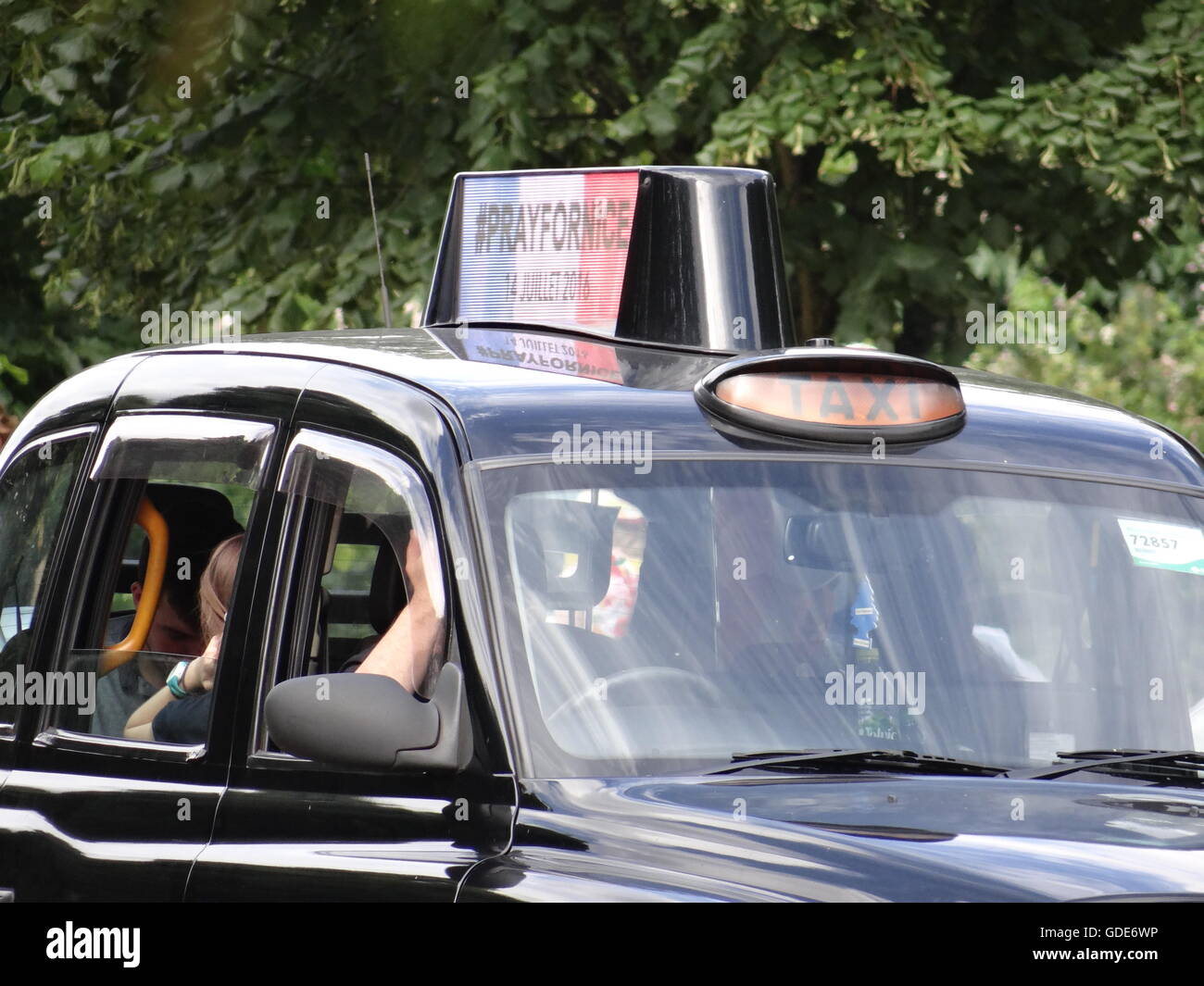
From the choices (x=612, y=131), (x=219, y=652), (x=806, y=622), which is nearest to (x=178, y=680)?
(x=219, y=652)

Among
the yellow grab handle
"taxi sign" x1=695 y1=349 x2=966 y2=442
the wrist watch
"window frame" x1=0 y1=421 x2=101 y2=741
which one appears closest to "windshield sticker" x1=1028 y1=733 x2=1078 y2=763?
"taxi sign" x1=695 y1=349 x2=966 y2=442

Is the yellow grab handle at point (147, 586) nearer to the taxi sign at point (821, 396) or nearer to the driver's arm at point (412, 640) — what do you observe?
the driver's arm at point (412, 640)

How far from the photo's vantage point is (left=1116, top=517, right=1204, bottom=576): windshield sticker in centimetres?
369

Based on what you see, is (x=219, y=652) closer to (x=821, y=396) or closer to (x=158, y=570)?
(x=158, y=570)

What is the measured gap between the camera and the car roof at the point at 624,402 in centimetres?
345

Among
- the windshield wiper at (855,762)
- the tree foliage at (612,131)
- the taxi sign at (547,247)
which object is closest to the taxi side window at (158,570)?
the taxi sign at (547,247)

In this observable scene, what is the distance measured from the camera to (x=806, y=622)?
3.36 meters

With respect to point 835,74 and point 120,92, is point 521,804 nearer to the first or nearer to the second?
point 835,74

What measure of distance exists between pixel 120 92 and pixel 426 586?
9083 mm

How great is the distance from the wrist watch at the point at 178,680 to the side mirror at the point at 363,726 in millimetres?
890

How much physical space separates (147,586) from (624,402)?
4.89 feet

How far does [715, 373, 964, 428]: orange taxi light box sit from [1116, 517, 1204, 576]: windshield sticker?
0.49 m

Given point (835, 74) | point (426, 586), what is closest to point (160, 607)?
point (426, 586)

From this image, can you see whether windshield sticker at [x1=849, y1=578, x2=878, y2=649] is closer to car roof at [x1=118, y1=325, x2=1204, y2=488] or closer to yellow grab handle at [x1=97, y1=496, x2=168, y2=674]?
car roof at [x1=118, y1=325, x2=1204, y2=488]
